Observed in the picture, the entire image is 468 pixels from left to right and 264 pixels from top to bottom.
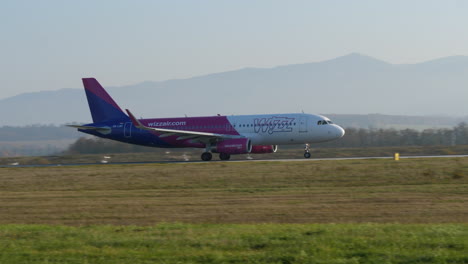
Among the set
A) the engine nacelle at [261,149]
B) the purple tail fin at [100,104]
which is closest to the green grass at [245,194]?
the engine nacelle at [261,149]

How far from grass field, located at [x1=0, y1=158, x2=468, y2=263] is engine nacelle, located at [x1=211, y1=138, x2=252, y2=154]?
28.8 ft

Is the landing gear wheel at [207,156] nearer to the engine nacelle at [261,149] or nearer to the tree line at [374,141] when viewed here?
the engine nacelle at [261,149]

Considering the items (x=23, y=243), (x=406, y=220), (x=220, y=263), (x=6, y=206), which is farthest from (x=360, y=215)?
(x=6, y=206)

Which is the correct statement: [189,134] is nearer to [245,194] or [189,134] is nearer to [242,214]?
[245,194]

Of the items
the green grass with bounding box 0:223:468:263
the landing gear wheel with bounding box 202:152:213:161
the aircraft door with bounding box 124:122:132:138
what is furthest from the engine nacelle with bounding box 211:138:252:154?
the green grass with bounding box 0:223:468:263

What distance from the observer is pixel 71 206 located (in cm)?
2008

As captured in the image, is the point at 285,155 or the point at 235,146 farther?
the point at 285,155

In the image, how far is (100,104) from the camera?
48.1 m

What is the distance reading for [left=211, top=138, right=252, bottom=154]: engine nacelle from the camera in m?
42.7

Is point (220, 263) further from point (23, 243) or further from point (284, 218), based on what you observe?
point (284, 218)

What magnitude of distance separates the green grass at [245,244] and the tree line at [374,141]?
4707 centimetres

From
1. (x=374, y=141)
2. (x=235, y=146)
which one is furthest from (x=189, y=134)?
(x=374, y=141)

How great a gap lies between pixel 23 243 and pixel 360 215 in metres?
8.53

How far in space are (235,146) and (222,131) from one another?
2.14m
